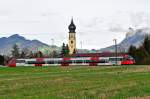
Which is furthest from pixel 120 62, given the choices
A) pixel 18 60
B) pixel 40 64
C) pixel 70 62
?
pixel 18 60

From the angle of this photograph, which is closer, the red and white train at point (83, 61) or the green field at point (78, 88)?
the green field at point (78, 88)

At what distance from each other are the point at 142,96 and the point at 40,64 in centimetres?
12658

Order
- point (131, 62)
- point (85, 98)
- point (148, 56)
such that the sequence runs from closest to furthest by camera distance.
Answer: point (85, 98), point (131, 62), point (148, 56)

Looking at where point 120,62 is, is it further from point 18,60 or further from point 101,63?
point 18,60

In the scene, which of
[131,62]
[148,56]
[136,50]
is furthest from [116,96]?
[136,50]

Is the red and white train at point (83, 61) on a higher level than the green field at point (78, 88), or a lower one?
higher

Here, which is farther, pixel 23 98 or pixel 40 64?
pixel 40 64

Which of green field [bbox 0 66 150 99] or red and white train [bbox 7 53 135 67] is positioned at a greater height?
red and white train [bbox 7 53 135 67]

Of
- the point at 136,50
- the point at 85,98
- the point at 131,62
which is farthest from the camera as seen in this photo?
the point at 136,50

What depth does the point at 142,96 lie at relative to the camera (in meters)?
21.2

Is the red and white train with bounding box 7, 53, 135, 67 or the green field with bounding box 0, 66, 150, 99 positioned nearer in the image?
the green field with bounding box 0, 66, 150, 99

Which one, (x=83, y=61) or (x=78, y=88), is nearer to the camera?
(x=78, y=88)

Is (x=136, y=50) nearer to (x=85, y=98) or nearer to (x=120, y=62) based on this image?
(x=120, y=62)

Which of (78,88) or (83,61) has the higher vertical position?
(83,61)
